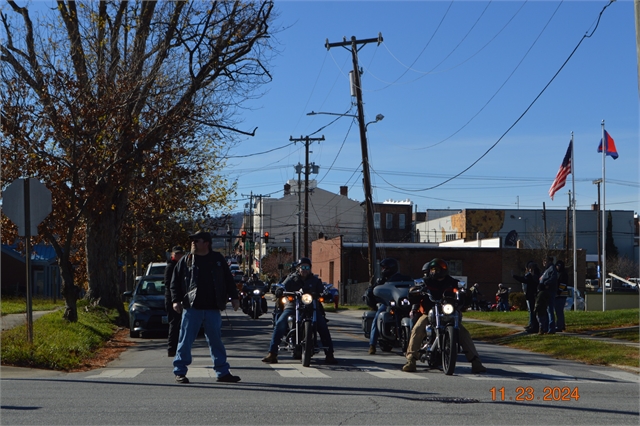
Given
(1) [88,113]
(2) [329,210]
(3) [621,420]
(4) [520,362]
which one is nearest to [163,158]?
(1) [88,113]

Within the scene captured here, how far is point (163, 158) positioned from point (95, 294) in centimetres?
601

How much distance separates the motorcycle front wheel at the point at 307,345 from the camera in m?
12.6

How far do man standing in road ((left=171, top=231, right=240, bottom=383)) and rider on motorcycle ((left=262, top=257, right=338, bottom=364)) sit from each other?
2839 millimetres

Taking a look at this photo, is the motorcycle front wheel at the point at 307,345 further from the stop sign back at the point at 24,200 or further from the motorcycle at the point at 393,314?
the stop sign back at the point at 24,200

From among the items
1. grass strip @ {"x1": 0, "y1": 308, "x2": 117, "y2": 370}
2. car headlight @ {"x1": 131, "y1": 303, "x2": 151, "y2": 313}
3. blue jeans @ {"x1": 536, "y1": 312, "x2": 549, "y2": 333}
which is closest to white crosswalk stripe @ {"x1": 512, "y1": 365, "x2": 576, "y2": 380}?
blue jeans @ {"x1": 536, "y1": 312, "x2": 549, "y2": 333}

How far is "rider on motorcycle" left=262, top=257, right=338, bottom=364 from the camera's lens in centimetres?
1319

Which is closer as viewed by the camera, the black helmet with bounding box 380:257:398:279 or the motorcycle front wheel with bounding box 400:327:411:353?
the motorcycle front wheel with bounding box 400:327:411:353

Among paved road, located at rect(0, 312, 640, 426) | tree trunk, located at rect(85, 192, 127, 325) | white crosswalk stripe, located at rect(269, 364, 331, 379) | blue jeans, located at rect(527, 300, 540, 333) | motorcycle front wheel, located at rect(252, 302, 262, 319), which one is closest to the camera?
paved road, located at rect(0, 312, 640, 426)

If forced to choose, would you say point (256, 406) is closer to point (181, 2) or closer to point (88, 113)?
point (88, 113)

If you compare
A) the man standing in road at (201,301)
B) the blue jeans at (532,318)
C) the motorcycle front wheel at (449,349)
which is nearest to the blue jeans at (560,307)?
the blue jeans at (532,318)

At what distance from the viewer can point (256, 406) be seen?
27.6 feet

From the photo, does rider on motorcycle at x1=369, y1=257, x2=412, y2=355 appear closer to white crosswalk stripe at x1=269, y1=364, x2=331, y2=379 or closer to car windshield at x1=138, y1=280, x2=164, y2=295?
white crosswalk stripe at x1=269, y1=364, x2=331, y2=379

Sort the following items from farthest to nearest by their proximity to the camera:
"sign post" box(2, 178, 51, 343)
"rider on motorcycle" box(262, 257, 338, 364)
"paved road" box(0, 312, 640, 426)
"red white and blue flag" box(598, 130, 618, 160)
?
"red white and blue flag" box(598, 130, 618, 160) → "sign post" box(2, 178, 51, 343) → "rider on motorcycle" box(262, 257, 338, 364) → "paved road" box(0, 312, 640, 426)

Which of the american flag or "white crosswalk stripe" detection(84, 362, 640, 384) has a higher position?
the american flag
